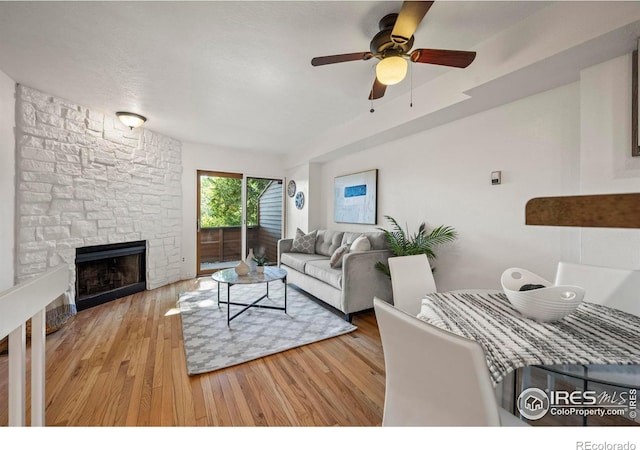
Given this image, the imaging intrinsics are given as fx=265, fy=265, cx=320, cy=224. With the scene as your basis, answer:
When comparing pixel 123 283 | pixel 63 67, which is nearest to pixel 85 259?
pixel 123 283

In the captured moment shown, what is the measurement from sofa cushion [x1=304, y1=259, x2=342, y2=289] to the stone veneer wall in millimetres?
2446

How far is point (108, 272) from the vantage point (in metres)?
3.56

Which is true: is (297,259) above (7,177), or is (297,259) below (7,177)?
below

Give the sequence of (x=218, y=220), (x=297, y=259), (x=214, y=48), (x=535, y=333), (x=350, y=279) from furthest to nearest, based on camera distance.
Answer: (x=218, y=220) → (x=297, y=259) → (x=350, y=279) → (x=214, y=48) → (x=535, y=333)

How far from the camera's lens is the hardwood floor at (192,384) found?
4.94 ft

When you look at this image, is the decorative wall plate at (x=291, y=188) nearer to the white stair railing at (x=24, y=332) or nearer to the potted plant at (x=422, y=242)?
the potted plant at (x=422, y=242)

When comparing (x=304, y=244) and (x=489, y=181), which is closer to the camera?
(x=489, y=181)

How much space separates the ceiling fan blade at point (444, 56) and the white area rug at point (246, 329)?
7.66 feet

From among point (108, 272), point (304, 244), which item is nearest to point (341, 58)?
point (304, 244)

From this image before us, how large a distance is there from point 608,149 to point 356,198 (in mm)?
2790

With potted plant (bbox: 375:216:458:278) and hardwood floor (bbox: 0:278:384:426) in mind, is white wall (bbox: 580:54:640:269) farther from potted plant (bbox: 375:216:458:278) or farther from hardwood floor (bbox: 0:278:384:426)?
hardwood floor (bbox: 0:278:384:426)

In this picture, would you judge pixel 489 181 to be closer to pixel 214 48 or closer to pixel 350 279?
pixel 350 279

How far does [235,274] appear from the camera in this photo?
9.81 feet

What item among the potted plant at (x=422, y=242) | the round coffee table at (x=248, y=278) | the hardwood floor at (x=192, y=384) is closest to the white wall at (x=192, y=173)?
the round coffee table at (x=248, y=278)
